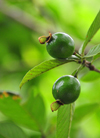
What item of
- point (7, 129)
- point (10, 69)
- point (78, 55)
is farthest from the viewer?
point (10, 69)

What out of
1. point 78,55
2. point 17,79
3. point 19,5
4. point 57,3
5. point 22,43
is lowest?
point 17,79

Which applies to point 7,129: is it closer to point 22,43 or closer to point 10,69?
point 10,69

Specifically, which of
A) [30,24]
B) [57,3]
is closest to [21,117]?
[30,24]

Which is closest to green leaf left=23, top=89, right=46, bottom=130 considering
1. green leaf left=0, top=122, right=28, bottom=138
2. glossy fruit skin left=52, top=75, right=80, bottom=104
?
green leaf left=0, top=122, right=28, bottom=138

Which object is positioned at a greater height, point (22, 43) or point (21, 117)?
point (21, 117)

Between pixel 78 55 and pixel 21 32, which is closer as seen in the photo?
pixel 78 55

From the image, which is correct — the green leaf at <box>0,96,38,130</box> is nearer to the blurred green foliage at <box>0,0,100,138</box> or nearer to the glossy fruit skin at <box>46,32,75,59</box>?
the glossy fruit skin at <box>46,32,75,59</box>
